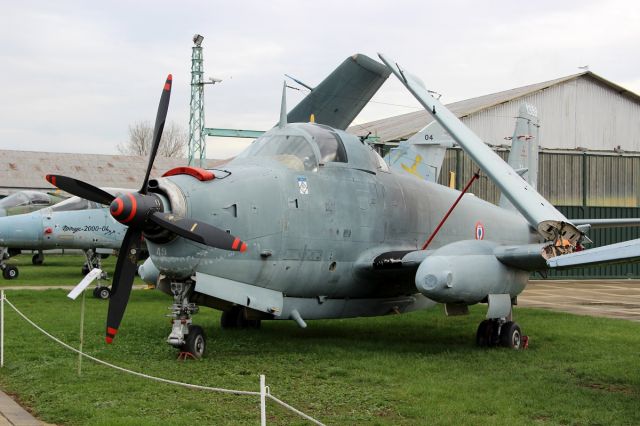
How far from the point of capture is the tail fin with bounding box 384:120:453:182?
64.7ft

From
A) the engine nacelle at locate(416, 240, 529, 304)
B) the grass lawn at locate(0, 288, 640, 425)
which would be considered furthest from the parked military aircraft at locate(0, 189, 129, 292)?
the engine nacelle at locate(416, 240, 529, 304)

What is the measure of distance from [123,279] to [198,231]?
122 centimetres

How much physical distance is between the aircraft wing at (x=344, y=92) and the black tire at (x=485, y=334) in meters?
5.75

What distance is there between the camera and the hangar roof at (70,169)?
60.5 meters

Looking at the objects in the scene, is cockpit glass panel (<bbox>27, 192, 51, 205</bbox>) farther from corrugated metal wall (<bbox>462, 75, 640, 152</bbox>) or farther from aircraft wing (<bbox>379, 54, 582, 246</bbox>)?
aircraft wing (<bbox>379, 54, 582, 246</bbox>)

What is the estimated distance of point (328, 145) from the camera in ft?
41.0

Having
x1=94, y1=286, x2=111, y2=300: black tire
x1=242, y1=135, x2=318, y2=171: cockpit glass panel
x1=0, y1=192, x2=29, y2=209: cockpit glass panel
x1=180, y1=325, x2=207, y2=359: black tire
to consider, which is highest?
x1=242, y1=135, x2=318, y2=171: cockpit glass panel

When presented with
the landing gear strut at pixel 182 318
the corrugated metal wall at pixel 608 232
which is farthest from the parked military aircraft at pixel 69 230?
the corrugated metal wall at pixel 608 232

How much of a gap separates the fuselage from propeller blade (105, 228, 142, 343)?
33 centimetres

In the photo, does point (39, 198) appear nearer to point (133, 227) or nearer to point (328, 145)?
point (328, 145)

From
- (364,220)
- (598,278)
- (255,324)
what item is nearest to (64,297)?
(255,324)

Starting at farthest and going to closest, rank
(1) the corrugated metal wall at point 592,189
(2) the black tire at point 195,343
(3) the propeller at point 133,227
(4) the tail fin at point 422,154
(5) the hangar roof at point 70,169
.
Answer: (5) the hangar roof at point 70,169
(1) the corrugated metal wall at point 592,189
(4) the tail fin at point 422,154
(2) the black tire at point 195,343
(3) the propeller at point 133,227

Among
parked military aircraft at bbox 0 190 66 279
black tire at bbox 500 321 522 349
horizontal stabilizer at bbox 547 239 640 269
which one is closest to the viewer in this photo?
horizontal stabilizer at bbox 547 239 640 269

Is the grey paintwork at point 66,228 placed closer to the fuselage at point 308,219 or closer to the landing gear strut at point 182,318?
the fuselage at point 308,219
